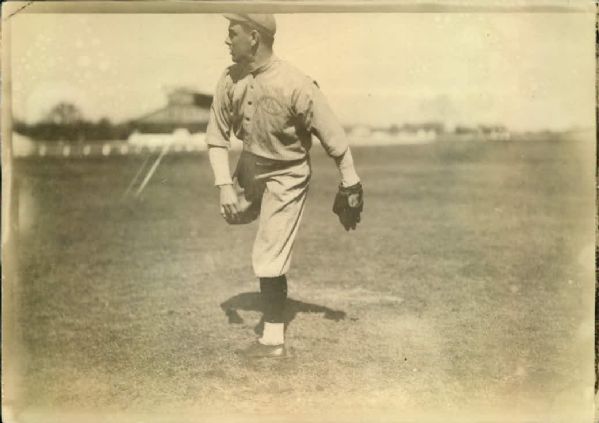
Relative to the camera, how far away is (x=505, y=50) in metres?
3.02

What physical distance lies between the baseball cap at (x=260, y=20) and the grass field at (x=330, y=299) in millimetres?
803

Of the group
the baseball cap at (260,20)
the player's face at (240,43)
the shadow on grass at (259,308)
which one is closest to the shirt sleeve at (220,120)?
the player's face at (240,43)

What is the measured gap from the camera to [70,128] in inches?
120

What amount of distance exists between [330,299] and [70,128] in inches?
56.0

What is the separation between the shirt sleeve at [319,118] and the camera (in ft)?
8.67

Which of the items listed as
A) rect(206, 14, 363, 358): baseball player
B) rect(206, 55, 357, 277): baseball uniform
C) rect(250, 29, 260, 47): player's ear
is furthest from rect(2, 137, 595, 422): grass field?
rect(250, 29, 260, 47): player's ear

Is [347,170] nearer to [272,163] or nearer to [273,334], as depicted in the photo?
[272,163]

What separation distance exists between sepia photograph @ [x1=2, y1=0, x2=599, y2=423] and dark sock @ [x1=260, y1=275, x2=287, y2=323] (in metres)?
0.01

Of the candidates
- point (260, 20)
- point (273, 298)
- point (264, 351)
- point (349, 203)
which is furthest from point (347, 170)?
point (264, 351)

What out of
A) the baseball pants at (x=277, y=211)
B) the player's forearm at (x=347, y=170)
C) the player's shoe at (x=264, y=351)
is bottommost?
the player's shoe at (x=264, y=351)

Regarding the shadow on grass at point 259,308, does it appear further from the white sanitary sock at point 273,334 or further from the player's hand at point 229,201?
the player's hand at point 229,201

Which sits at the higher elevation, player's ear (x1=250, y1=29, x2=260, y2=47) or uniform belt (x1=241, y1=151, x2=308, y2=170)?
player's ear (x1=250, y1=29, x2=260, y2=47)

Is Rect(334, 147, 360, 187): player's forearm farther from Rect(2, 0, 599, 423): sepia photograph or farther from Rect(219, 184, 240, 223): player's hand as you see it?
Rect(219, 184, 240, 223): player's hand

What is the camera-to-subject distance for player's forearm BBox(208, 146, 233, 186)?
8.87 ft
